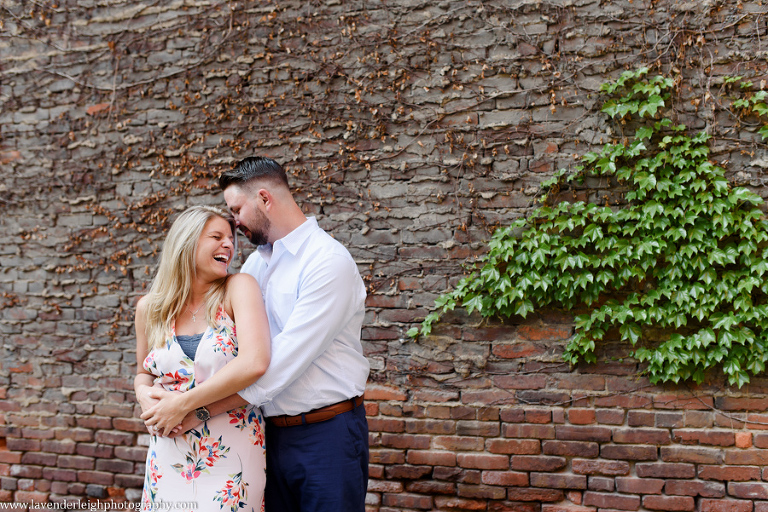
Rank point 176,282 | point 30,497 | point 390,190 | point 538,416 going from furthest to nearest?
point 30,497 < point 390,190 < point 538,416 < point 176,282

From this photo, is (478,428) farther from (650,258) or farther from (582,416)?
(650,258)

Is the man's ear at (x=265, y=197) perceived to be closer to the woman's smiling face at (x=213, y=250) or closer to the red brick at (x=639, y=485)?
the woman's smiling face at (x=213, y=250)

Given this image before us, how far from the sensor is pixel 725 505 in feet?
8.54

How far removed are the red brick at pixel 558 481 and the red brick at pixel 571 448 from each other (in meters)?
0.11

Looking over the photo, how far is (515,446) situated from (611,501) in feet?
1.78

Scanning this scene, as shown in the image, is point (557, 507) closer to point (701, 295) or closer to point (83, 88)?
point (701, 295)

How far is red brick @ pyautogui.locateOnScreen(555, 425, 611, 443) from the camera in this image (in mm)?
2723

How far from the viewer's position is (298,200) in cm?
312

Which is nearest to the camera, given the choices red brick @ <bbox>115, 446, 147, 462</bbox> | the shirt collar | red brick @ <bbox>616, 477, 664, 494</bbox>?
the shirt collar

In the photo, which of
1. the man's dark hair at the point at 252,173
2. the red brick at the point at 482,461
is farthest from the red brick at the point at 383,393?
the man's dark hair at the point at 252,173

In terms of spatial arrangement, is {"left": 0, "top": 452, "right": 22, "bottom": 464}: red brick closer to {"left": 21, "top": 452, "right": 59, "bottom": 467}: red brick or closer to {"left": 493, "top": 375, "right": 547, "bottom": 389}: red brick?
{"left": 21, "top": 452, "right": 59, "bottom": 467}: red brick

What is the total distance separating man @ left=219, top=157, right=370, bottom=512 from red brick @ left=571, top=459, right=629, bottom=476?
1.37m

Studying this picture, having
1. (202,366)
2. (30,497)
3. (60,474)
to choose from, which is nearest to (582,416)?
(202,366)

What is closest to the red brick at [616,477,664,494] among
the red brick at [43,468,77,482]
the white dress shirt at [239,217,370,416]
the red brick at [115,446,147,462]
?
the white dress shirt at [239,217,370,416]
